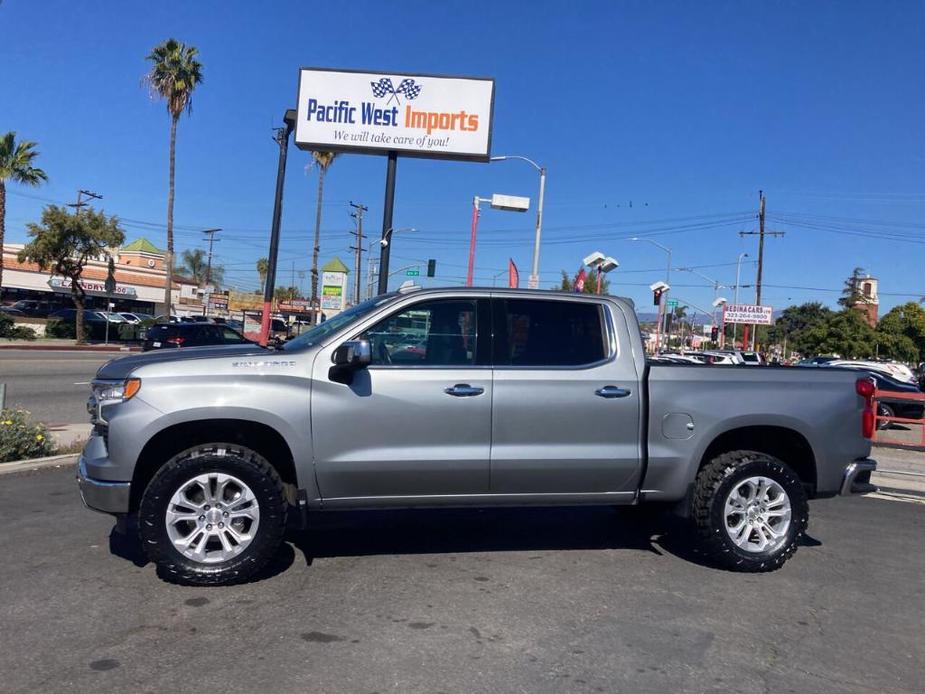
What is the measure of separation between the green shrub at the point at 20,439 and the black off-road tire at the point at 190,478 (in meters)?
4.35

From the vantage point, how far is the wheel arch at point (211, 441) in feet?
16.4

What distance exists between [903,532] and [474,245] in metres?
17.9

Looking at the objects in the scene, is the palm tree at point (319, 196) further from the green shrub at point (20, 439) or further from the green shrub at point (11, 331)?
the green shrub at point (20, 439)

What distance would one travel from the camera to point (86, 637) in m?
4.10

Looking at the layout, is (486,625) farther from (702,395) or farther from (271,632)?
(702,395)

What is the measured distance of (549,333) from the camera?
5605mm

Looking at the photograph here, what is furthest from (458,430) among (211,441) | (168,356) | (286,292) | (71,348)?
(286,292)

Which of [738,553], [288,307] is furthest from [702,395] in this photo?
[288,307]

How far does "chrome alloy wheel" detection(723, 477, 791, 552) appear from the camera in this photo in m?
5.63

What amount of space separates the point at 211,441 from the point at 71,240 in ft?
118

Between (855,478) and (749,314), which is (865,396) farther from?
(749,314)

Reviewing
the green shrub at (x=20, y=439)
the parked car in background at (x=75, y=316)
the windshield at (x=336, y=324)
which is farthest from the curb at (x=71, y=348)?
the windshield at (x=336, y=324)

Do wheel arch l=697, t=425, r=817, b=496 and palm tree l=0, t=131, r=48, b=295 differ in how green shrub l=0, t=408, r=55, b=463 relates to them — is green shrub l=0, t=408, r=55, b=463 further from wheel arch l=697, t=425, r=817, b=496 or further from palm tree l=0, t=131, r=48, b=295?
palm tree l=0, t=131, r=48, b=295

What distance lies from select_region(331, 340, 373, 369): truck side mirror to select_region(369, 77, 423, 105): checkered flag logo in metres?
12.8
